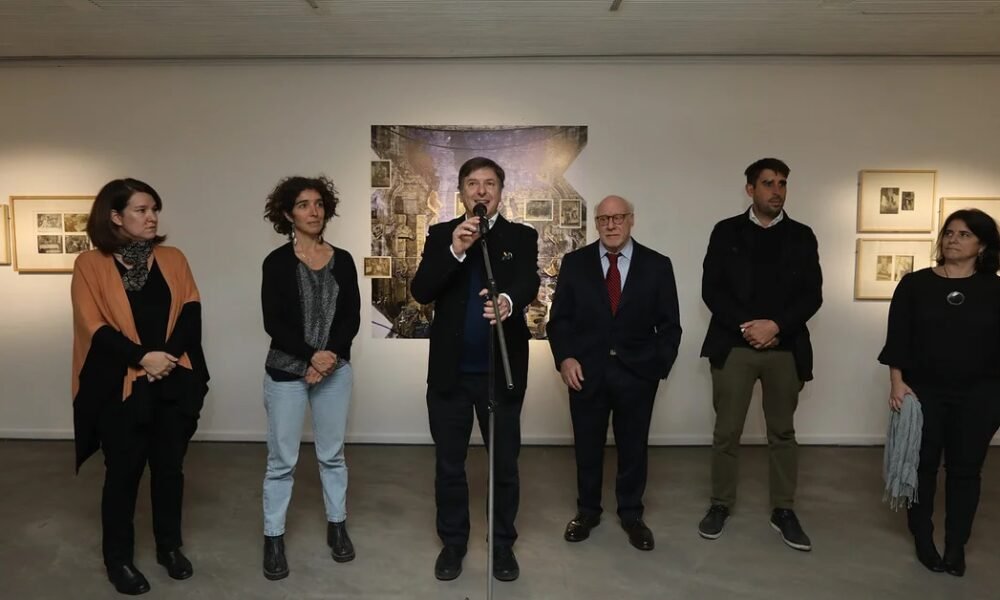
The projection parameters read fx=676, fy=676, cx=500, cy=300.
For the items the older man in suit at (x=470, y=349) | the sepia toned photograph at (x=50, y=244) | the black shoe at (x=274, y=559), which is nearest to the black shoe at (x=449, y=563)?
the older man in suit at (x=470, y=349)

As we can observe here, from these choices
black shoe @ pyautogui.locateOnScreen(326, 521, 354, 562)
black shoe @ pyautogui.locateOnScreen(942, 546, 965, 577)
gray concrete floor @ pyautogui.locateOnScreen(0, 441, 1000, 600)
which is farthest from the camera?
black shoe @ pyautogui.locateOnScreen(326, 521, 354, 562)

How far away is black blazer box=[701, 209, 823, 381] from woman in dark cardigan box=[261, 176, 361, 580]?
6.48 feet

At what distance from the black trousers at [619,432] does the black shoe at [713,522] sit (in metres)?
0.38

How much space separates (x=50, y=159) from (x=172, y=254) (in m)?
3.28

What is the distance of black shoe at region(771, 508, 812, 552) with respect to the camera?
355 cm

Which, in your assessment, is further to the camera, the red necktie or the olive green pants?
the olive green pants

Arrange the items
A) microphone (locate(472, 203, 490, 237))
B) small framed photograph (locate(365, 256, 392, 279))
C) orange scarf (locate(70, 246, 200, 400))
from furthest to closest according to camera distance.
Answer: small framed photograph (locate(365, 256, 392, 279))
orange scarf (locate(70, 246, 200, 400))
microphone (locate(472, 203, 490, 237))

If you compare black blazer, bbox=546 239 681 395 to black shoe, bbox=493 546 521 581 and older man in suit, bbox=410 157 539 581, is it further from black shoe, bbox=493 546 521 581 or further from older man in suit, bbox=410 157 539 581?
black shoe, bbox=493 546 521 581

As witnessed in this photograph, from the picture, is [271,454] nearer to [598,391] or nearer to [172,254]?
[172,254]

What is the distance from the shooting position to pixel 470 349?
121 inches

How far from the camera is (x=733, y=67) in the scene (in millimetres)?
5336

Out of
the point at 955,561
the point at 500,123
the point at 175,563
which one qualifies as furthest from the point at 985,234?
the point at 175,563

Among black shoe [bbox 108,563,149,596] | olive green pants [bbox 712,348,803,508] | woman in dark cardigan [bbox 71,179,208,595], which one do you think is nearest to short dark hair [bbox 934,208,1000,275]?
olive green pants [bbox 712,348,803,508]

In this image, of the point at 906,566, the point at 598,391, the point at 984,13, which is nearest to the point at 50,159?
the point at 598,391
